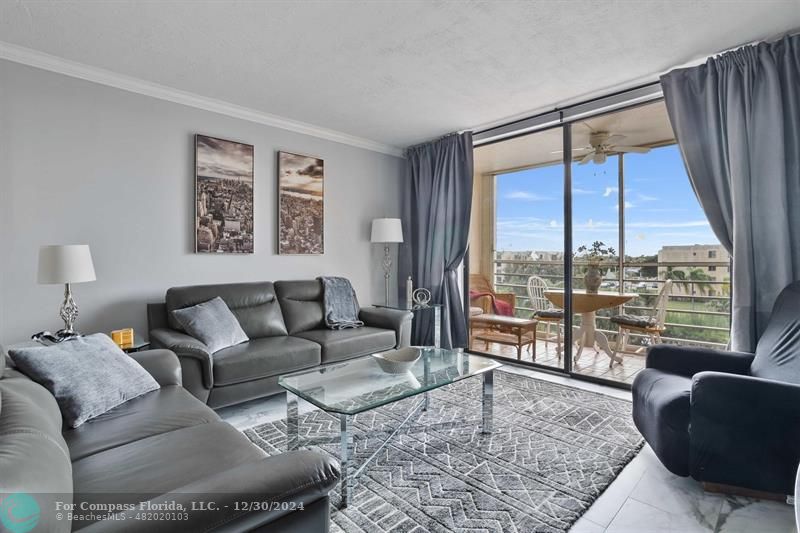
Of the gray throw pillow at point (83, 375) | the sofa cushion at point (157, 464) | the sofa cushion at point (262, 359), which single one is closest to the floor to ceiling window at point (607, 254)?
the sofa cushion at point (262, 359)

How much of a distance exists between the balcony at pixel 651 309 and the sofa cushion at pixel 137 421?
324cm

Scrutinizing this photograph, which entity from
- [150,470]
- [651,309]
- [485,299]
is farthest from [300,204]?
[651,309]

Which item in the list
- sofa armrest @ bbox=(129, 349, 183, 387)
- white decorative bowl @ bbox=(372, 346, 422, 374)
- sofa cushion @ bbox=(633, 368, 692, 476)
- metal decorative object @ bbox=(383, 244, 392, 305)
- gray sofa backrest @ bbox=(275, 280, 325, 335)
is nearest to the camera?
sofa cushion @ bbox=(633, 368, 692, 476)

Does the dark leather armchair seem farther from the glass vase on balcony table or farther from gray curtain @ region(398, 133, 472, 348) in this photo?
gray curtain @ region(398, 133, 472, 348)

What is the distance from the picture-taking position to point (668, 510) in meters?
1.71

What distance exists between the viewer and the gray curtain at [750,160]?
239 centimetres

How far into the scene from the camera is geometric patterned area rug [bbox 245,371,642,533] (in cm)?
167

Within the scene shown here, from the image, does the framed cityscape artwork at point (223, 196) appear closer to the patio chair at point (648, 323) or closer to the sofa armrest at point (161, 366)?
the sofa armrest at point (161, 366)

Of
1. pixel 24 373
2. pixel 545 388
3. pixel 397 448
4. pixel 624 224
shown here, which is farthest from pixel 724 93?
pixel 24 373

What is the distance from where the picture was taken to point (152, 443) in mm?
1437

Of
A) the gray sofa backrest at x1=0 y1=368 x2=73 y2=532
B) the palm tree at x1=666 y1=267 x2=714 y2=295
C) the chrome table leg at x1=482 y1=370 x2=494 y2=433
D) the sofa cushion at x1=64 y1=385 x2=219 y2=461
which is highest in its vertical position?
the palm tree at x1=666 y1=267 x2=714 y2=295

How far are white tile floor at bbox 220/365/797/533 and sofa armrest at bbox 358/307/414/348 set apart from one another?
209 centimetres

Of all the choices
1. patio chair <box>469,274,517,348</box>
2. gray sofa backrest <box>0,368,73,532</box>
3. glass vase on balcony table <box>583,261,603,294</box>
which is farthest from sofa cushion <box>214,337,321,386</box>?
glass vase on balcony table <box>583,261,603,294</box>

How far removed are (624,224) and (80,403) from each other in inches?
190
